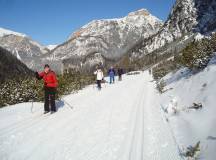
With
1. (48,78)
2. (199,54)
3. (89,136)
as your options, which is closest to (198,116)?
(89,136)

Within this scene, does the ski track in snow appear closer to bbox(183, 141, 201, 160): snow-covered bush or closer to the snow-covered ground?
bbox(183, 141, 201, 160): snow-covered bush

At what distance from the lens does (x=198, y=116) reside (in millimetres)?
8344

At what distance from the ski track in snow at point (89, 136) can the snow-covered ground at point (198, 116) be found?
1.19 ft

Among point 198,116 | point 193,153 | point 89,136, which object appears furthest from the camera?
point 198,116

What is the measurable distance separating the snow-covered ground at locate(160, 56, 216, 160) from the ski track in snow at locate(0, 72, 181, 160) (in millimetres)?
363

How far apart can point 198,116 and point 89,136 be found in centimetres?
308

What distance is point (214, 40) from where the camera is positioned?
13.7 m

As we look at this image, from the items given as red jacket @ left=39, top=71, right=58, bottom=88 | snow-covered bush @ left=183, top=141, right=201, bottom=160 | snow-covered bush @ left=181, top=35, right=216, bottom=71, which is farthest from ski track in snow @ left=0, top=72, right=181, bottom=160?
snow-covered bush @ left=181, top=35, right=216, bottom=71

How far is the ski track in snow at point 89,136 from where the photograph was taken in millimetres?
6707

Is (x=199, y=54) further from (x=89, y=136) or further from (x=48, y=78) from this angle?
(x=89, y=136)

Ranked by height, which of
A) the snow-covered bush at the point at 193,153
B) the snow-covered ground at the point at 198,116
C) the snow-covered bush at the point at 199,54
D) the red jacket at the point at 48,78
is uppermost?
the snow-covered bush at the point at 199,54

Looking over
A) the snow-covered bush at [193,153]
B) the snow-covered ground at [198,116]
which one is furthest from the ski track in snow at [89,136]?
the snow-covered ground at [198,116]

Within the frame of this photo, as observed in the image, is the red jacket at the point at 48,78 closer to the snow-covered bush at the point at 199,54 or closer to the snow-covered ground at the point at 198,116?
the snow-covered ground at the point at 198,116

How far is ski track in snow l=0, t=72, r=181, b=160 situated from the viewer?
6.71 m
